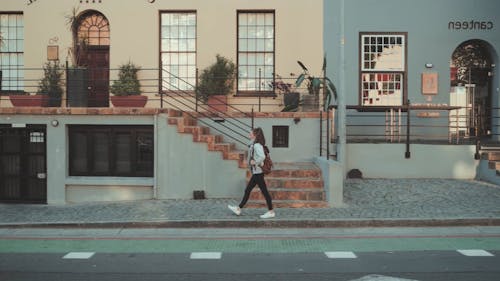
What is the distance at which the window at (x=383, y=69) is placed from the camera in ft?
53.2

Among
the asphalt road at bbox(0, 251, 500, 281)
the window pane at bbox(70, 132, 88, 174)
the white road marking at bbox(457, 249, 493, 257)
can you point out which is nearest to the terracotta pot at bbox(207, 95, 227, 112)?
the window pane at bbox(70, 132, 88, 174)

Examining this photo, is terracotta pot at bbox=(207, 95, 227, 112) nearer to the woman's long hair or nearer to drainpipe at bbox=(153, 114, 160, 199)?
drainpipe at bbox=(153, 114, 160, 199)

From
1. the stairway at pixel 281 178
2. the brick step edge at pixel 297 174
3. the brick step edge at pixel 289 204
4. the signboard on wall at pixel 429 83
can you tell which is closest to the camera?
the brick step edge at pixel 289 204

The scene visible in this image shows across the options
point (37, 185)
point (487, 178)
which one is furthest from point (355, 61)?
point (37, 185)

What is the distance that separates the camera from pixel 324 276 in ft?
23.0

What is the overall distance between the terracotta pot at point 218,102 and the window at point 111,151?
2484 millimetres

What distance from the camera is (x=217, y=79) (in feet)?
51.3

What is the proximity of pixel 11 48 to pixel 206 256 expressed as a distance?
465 inches

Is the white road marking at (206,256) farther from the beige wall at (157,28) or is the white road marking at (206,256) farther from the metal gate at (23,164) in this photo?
the beige wall at (157,28)

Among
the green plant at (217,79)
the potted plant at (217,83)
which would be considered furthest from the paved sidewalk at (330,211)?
the green plant at (217,79)

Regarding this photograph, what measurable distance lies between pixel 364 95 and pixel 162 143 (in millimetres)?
6702

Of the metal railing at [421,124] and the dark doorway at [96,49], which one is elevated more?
the dark doorway at [96,49]

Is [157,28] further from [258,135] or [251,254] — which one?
[251,254]

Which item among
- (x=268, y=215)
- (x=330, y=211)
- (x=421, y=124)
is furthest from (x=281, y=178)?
(x=421, y=124)
